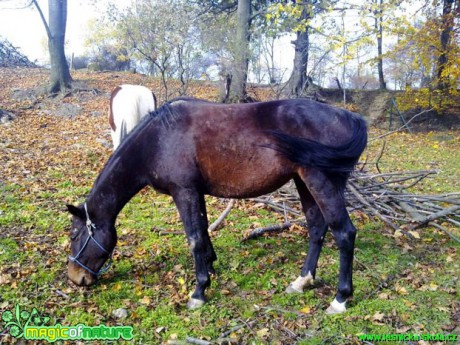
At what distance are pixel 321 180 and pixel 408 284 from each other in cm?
180

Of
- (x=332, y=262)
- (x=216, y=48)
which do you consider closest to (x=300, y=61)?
(x=216, y=48)

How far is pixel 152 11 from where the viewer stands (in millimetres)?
12844

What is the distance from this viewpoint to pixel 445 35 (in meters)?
13.9

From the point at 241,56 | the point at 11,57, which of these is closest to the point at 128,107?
the point at 241,56

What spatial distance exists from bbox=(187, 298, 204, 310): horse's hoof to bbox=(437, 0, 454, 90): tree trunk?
14.0 meters

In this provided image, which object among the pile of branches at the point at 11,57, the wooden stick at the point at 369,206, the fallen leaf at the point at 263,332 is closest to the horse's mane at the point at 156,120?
the fallen leaf at the point at 263,332

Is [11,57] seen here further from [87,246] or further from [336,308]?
[336,308]

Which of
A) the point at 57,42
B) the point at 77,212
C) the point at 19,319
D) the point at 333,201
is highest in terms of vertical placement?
the point at 57,42

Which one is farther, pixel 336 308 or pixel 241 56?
pixel 241 56

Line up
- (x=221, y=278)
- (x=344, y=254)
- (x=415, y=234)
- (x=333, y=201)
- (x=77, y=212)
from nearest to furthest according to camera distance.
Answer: (x=333, y=201) → (x=344, y=254) → (x=77, y=212) → (x=221, y=278) → (x=415, y=234)

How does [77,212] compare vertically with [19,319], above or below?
above

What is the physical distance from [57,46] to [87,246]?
1455cm

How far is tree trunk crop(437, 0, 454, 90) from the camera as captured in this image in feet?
44.2

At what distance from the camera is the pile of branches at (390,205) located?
17.4 ft
